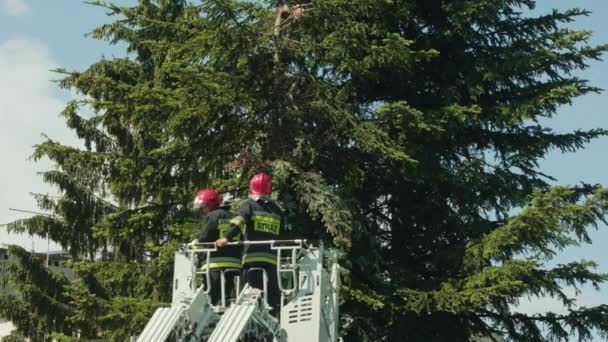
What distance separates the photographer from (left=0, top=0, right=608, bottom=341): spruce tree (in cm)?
1451

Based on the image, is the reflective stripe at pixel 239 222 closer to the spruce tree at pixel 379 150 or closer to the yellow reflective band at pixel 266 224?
the yellow reflective band at pixel 266 224

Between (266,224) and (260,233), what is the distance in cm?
10

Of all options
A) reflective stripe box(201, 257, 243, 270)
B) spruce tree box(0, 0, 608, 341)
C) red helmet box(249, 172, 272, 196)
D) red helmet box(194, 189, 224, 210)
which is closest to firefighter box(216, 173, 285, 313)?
red helmet box(249, 172, 272, 196)

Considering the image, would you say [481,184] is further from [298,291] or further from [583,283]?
[298,291]

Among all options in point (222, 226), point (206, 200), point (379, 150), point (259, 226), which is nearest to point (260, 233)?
point (259, 226)

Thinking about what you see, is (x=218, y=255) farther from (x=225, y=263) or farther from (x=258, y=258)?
(x=258, y=258)

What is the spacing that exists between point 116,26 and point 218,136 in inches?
321

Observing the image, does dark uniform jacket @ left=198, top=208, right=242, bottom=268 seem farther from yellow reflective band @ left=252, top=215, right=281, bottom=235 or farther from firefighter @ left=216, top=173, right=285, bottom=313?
yellow reflective band @ left=252, top=215, right=281, bottom=235

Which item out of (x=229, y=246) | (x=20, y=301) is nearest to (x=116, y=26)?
(x=20, y=301)

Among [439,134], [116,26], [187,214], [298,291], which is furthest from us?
[116,26]

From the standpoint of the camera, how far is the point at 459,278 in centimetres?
1520

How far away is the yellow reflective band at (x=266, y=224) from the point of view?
8.89m

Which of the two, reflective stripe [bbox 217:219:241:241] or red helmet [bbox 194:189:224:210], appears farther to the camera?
red helmet [bbox 194:189:224:210]

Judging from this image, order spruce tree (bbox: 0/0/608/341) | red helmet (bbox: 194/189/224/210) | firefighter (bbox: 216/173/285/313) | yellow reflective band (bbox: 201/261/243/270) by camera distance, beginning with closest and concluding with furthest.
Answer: firefighter (bbox: 216/173/285/313) → yellow reflective band (bbox: 201/261/243/270) → red helmet (bbox: 194/189/224/210) → spruce tree (bbox: 0/0/608/341)
